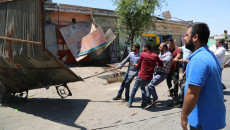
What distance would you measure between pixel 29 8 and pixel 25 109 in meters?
2.86

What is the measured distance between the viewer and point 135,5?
42.0ft

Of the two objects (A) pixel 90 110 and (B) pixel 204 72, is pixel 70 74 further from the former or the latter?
(B) pixel 204 72

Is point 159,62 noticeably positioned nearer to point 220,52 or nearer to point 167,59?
point 167,59

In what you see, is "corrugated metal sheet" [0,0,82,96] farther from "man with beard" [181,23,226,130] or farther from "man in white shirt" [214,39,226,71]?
"man in white shirt" [214,39,226,71]

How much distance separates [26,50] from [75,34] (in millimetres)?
9366

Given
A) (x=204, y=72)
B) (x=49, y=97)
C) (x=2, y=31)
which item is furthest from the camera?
(x=49, y=97)

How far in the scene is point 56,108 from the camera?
5.13m

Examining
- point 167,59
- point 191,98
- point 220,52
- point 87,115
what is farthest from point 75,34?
point 191,98

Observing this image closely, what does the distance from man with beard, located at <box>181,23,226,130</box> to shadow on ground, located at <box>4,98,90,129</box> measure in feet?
8.80

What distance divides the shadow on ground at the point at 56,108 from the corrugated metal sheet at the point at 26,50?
71 cm

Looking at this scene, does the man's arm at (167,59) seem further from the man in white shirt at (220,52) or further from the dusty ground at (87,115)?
the man in white shirt at (220,52)

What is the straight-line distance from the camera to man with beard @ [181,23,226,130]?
1.60m

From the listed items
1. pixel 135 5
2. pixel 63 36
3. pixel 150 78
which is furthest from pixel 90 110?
pixel 135 5

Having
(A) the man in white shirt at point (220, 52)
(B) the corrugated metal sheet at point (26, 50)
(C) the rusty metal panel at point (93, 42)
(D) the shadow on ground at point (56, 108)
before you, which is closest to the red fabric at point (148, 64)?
(B) the corrugated metal sheet at point (26, 50)
